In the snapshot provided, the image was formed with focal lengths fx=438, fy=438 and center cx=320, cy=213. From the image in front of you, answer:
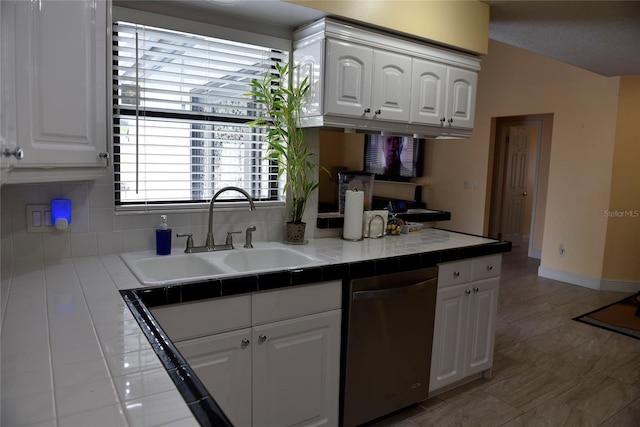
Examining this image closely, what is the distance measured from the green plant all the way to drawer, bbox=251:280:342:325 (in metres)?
0.66

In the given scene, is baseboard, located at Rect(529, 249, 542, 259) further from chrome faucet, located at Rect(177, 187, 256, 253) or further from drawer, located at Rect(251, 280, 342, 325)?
chrome faucet, located at Rect(177, 187, 256, 253)

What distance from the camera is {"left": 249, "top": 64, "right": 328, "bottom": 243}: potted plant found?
251 centimetres

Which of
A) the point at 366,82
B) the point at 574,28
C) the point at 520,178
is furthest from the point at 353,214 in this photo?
the point at 520,178

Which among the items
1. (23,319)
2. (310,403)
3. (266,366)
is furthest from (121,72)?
(310,403)

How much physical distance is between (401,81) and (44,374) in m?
2.38

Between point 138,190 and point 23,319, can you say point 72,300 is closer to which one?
point 23,319

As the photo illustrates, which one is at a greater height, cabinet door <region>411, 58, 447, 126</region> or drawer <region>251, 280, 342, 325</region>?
cabinet door <region>411, 58, 447, 126</region>

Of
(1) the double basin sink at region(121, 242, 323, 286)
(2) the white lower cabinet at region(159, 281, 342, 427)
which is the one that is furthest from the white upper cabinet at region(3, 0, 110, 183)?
(2) the white lower cabinet at region(159, 281, 342, 427)

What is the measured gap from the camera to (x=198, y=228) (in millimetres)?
2414

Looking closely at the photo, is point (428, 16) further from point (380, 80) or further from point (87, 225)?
point (87, 225)

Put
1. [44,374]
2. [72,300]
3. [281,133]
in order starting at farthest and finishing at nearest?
[281,133] → [72,300] → [44,374]

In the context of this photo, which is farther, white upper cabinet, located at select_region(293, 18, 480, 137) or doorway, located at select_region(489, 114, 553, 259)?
doorway, located at select_region(489, 114, 553, 259)

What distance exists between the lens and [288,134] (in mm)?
2568

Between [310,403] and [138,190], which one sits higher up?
[138,190]
